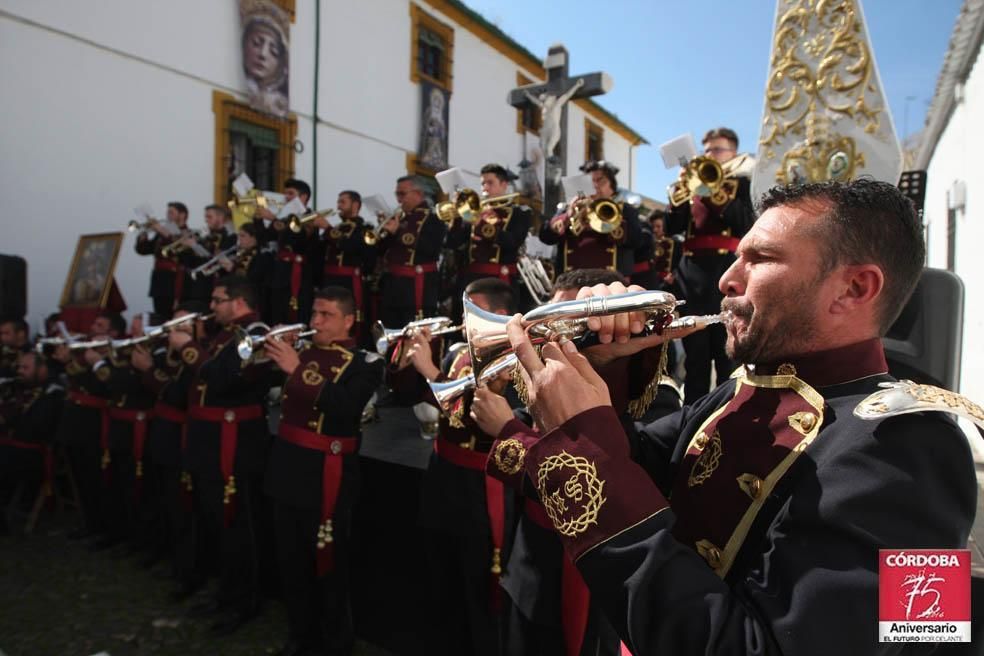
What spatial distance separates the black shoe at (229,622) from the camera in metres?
4.16

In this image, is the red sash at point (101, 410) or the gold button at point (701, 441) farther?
the red sash at point (101, 410)

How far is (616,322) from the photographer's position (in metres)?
1.57

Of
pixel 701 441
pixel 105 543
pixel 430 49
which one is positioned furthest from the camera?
pixel 430 49

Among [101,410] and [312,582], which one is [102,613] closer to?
[312,582]

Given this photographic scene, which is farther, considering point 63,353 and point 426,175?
point 426,175

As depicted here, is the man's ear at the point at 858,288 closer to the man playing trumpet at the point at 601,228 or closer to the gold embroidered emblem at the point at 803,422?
the gold embroidered emblem at the point at 803,422

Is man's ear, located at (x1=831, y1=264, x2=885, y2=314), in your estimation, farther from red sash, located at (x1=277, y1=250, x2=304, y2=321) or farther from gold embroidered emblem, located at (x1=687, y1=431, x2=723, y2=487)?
red sash, located at (x1=277, y1=250, x2=304, y2=321)

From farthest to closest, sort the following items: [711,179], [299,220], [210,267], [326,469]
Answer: [210,267], [299,220], [711,179], [326,469]

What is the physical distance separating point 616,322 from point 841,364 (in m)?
0.51

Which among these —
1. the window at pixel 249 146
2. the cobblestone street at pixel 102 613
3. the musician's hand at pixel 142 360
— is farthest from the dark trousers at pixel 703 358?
the window at pixel 249 146

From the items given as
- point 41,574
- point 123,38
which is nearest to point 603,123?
point 123,38

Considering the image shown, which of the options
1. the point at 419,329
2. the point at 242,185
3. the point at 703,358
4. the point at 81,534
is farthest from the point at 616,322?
the point at 242,185

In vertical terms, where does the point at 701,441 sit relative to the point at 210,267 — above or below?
below

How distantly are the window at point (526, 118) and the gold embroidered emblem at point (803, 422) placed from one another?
1781 cm
